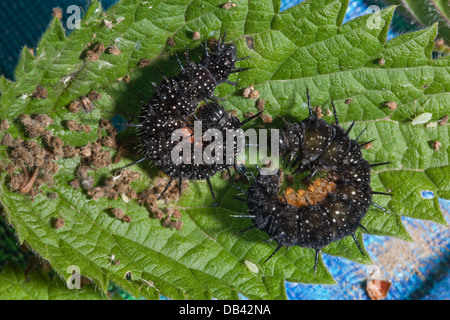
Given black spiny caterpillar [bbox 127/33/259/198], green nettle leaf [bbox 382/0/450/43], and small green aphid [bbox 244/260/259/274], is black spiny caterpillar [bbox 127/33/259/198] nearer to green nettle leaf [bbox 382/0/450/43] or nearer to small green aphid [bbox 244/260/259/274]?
small green aphid [bbox 244/260/259/274]

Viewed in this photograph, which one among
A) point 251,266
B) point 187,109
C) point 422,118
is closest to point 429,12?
point 422,118

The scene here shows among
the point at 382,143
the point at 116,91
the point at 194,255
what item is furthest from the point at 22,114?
the point at 382,143

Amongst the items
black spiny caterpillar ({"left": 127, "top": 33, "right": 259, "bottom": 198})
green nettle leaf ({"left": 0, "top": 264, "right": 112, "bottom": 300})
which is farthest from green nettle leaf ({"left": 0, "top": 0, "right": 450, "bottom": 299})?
green nettle leaf ({"left": 0, "top": 264, "right": 112, "bottom": 300})

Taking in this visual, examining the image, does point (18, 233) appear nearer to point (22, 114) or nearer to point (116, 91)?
point (22, 114)

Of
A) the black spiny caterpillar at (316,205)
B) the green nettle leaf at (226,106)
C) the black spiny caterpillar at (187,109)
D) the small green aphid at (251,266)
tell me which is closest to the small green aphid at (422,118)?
the green nettle leaf at (226,106)

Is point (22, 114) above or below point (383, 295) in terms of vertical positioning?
above

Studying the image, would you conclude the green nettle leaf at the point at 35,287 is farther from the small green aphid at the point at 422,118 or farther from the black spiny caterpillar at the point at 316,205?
the small green aphid at the point at 422,118
